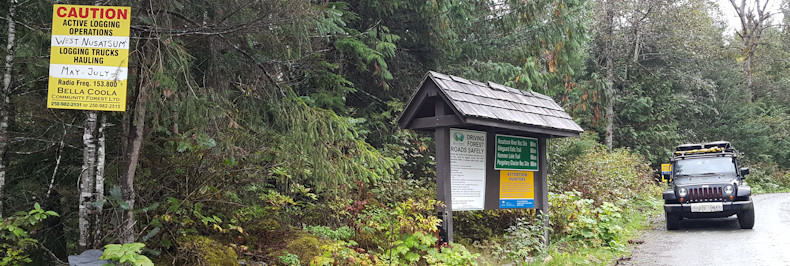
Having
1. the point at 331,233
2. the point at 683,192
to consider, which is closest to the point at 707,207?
the point at 683,192

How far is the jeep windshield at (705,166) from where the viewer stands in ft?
40.7

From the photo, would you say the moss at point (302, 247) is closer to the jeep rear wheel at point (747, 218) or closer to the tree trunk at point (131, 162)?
the tree trunk at point (131, 162)

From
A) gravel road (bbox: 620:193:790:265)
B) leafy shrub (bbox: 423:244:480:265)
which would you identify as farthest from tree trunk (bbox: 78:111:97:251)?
gravel road (bbox: 620:193:790:265)

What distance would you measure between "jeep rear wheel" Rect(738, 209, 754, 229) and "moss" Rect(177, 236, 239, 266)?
1055 cm

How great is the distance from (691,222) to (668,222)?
75.3 inches

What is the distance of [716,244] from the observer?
31.3 ft

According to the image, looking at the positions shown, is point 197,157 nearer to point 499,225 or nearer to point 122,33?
point 122,33

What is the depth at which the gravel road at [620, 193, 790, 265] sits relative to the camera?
8028 mm

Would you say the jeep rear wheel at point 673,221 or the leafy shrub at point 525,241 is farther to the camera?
the jeep rear wheel at point 673,221

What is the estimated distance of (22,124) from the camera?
5.99 m

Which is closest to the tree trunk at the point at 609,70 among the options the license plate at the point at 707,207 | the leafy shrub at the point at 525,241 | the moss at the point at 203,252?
the license plate at the point at 707,207

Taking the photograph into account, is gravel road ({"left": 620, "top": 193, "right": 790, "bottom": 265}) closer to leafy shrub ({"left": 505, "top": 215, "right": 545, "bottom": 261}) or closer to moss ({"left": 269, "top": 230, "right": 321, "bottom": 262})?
leafy shrub ({"left": 505, "top": 215, "right": 545, "bottom": 261})

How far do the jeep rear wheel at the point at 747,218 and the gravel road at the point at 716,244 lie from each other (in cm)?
12

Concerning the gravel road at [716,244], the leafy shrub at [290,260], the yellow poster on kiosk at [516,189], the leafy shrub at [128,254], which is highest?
the yellow poster on kiosk at [516,189]
